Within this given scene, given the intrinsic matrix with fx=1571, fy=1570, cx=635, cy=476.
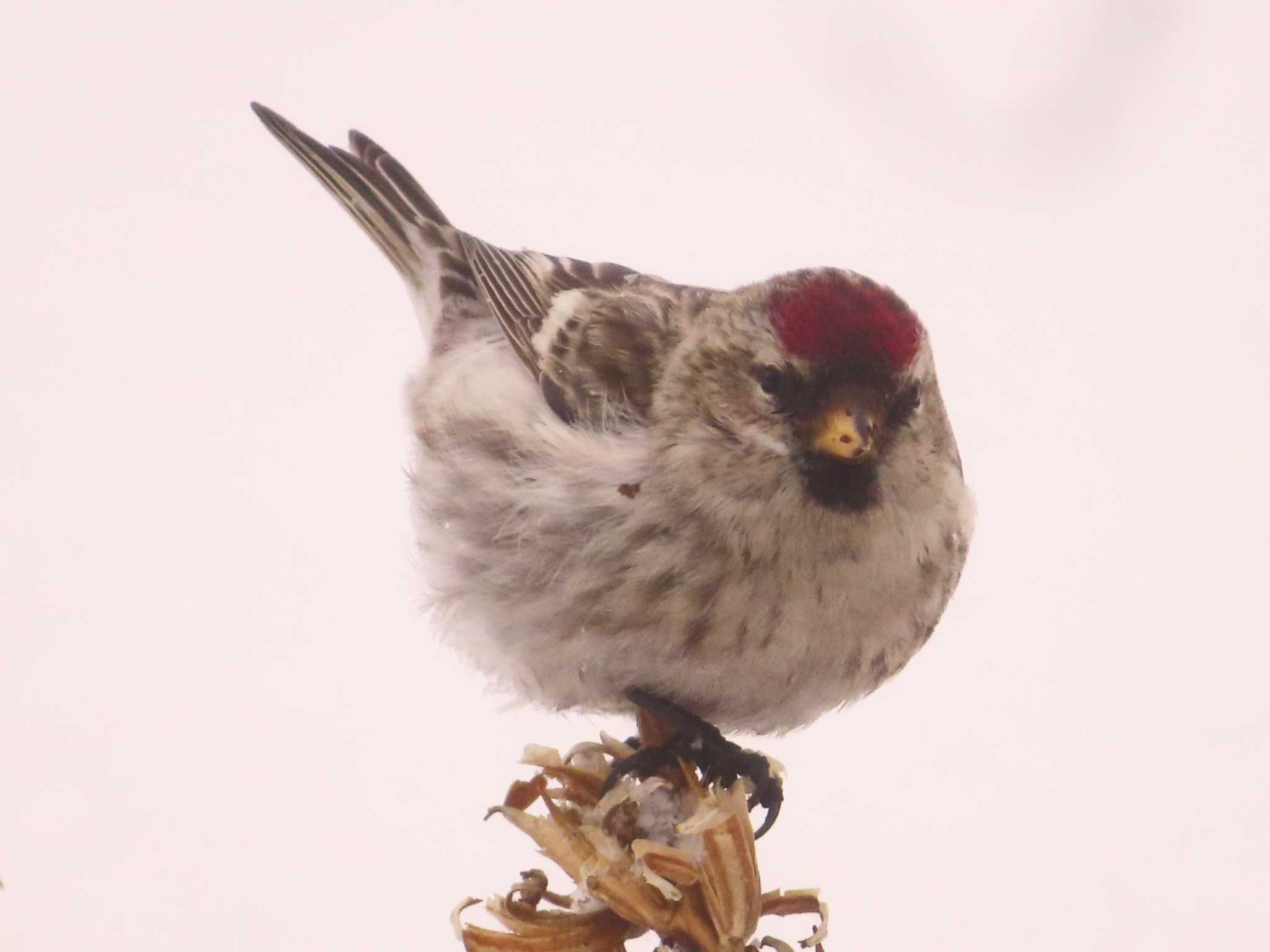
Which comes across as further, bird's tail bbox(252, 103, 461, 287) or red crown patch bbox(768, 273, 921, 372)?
bird's tail bbox(252, 103, 461, 287)

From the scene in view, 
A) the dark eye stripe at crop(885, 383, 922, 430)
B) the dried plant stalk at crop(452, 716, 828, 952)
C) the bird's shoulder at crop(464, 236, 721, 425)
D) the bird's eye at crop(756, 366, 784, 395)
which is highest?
the bird's shoulder at crop(464, 236, 721, 425)

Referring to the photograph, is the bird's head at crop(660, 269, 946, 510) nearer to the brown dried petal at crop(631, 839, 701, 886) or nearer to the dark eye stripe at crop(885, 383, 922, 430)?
the dark eye stripe at crop(885, 383, 922, 430)

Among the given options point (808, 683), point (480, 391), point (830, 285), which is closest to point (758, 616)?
point (808, 683)

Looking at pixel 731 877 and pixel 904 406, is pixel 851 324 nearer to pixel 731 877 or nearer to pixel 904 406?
pixel 904 406

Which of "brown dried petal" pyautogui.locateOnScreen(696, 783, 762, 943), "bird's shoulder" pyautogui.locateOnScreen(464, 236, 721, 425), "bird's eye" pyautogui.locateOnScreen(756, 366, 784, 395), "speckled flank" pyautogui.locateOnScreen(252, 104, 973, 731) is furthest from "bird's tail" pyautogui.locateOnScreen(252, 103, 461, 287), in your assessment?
"brown dried petal" pyautogui.locateOnScreen(696, 783, 762, 943)

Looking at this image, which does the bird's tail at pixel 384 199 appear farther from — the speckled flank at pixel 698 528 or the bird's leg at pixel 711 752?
the bird's leg at pixel 711 752

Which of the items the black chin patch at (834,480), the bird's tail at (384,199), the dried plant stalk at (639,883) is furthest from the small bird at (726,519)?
the bird's tail at (384,199)

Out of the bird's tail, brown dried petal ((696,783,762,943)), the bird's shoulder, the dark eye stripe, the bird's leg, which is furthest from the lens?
the bird's tail
